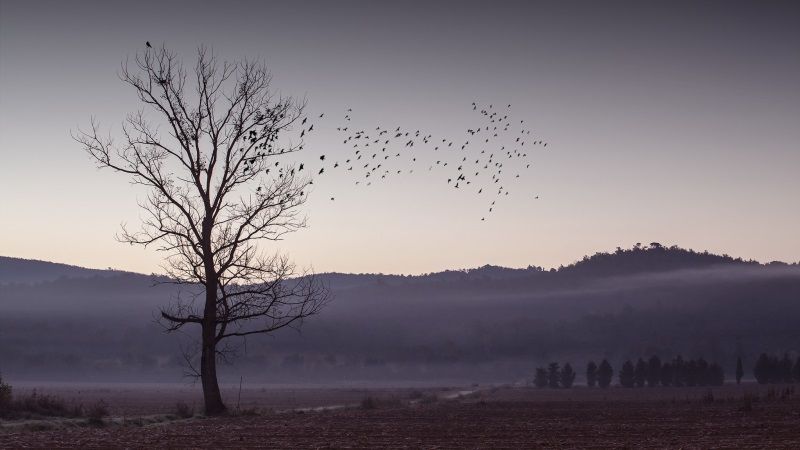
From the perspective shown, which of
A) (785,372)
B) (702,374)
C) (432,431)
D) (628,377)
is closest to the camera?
(432,431)

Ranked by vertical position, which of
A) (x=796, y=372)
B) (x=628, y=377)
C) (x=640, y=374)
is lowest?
(x=628, y=377)

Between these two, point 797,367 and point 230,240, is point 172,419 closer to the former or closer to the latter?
point 230,240

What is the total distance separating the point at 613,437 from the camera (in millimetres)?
29984

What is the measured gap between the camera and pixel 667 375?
17988cm

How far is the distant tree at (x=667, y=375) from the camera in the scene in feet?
586

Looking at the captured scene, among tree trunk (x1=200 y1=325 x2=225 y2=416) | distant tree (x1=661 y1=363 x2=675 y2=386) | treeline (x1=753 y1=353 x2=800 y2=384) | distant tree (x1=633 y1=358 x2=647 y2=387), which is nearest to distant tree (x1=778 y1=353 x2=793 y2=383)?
treeline (x1=753 y1=353 x2=800 y2=384)

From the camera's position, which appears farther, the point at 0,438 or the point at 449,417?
the point at 449,417

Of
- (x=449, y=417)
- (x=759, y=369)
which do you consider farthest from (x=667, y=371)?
(x=449, y=417)

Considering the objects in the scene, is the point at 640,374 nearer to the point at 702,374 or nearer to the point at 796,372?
the point at 702,374

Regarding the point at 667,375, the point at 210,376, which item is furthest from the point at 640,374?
the point at 210,376

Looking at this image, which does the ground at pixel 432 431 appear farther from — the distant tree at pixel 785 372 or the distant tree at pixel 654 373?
the distant tree at pixel 785 372

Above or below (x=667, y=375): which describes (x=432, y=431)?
above

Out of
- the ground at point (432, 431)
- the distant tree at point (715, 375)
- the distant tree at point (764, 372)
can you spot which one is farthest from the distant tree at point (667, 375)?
the ground at point (432, 431)

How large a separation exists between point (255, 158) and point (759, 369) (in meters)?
164
